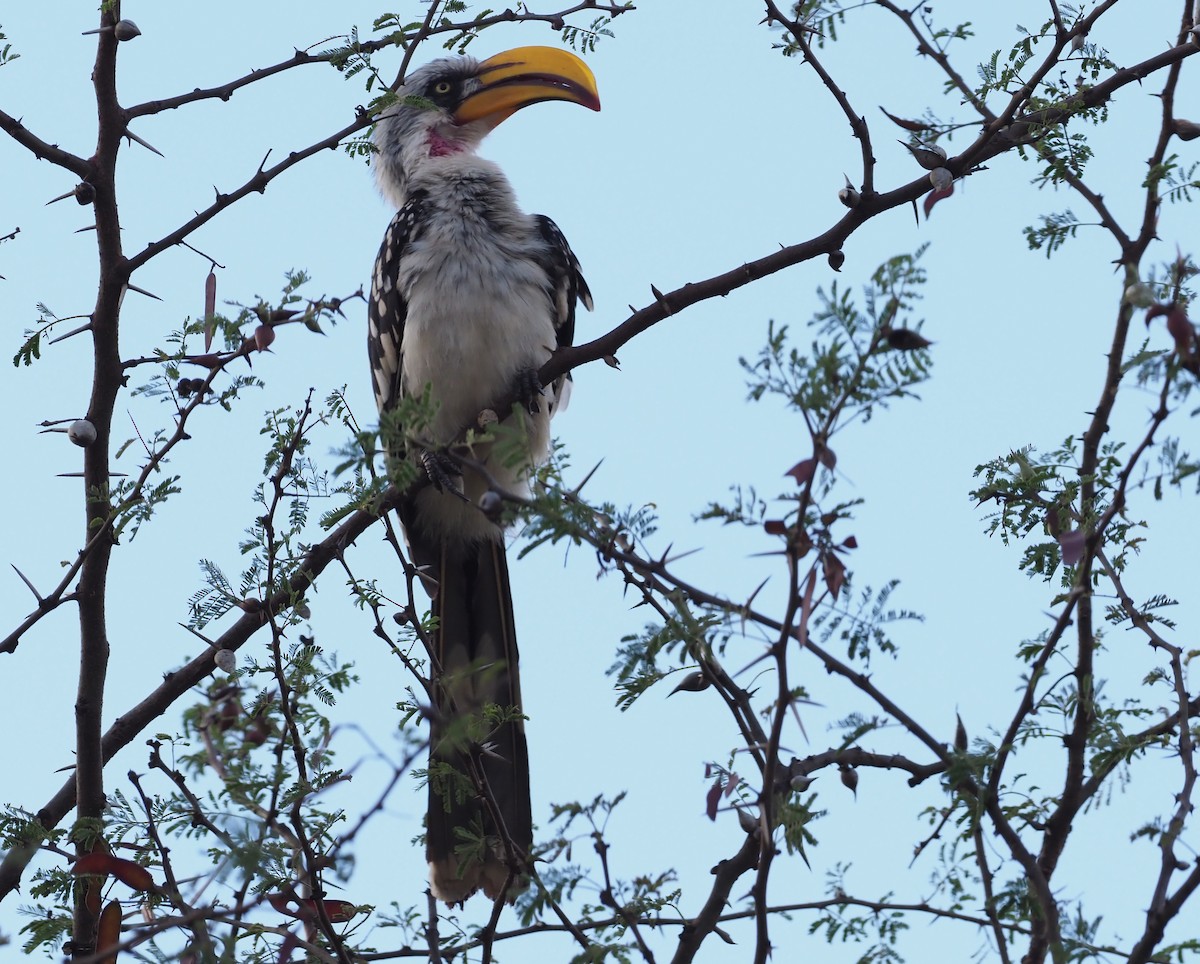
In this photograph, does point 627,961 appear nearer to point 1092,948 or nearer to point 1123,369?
point 1092,948

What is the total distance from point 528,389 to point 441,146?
1404 millimetres

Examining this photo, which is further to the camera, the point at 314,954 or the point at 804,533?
the point at 314,954

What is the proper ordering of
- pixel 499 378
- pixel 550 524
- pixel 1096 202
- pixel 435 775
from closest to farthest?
pixel 550 524 → pixel 1096 202 → pixel 435 775 → pixel 499 378

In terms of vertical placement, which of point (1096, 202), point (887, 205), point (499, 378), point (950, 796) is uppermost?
point (499, 378)

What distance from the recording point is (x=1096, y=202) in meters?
2.88

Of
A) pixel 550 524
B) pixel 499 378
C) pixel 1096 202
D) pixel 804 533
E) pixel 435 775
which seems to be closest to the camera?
pixel 804 533

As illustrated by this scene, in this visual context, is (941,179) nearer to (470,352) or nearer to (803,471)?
(803,471)

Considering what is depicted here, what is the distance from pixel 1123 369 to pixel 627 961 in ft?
4.46

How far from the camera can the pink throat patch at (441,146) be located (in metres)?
5.43

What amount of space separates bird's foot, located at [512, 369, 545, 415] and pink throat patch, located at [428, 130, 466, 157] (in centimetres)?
129

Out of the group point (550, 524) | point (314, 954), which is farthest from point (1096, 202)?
point (314, 954)

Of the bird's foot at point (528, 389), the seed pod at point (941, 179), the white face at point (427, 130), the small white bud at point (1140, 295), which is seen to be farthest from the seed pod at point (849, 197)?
the white face at point (427, 130)

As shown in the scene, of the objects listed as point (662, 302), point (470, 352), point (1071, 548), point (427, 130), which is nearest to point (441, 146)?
point (427, 130)

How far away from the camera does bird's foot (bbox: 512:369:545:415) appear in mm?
4504
